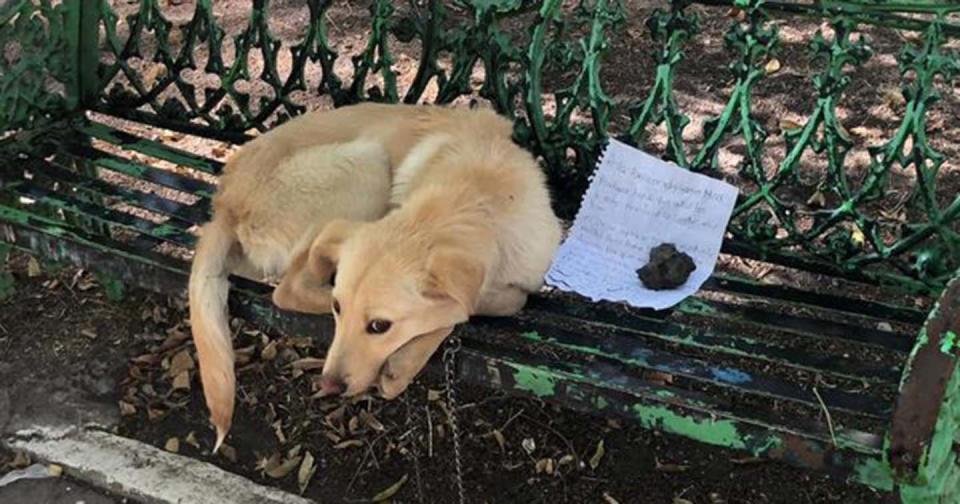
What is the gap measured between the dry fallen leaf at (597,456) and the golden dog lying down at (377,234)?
761 millimetres

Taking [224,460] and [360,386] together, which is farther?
[224,460]

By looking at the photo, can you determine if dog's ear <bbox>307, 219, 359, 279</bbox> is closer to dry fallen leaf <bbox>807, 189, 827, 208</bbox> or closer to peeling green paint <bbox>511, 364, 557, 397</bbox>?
peeling green paint <bbox>511, 364, 557, 397</bbox>

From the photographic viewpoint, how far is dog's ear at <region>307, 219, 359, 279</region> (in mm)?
2900

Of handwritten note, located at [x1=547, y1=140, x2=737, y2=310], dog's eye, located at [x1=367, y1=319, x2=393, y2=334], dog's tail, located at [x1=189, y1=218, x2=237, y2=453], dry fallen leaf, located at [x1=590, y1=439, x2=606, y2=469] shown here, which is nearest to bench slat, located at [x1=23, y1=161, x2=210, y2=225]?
dog's tail, located at [x1=189, y1=218, x2=237, y2=453]

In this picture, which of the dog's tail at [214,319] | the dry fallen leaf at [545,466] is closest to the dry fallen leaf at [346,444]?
the dry fallen leaf at [545,466]

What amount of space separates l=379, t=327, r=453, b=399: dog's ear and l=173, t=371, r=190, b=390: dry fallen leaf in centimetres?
136

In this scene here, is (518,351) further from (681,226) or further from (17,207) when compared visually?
(17,207)

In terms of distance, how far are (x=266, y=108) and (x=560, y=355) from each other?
1.36 m

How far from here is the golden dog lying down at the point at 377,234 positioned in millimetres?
2740

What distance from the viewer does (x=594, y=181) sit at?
11.4 feet

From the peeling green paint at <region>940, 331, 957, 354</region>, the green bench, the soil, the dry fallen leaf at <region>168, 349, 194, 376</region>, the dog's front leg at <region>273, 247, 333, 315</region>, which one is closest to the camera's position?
the peeling green paint at <region>940, 331, 957, 354</region>

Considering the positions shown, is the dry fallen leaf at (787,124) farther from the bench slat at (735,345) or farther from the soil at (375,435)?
the bench slat at (735,345)

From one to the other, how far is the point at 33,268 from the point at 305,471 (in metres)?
1.63

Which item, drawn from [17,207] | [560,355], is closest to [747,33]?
[560,355]
